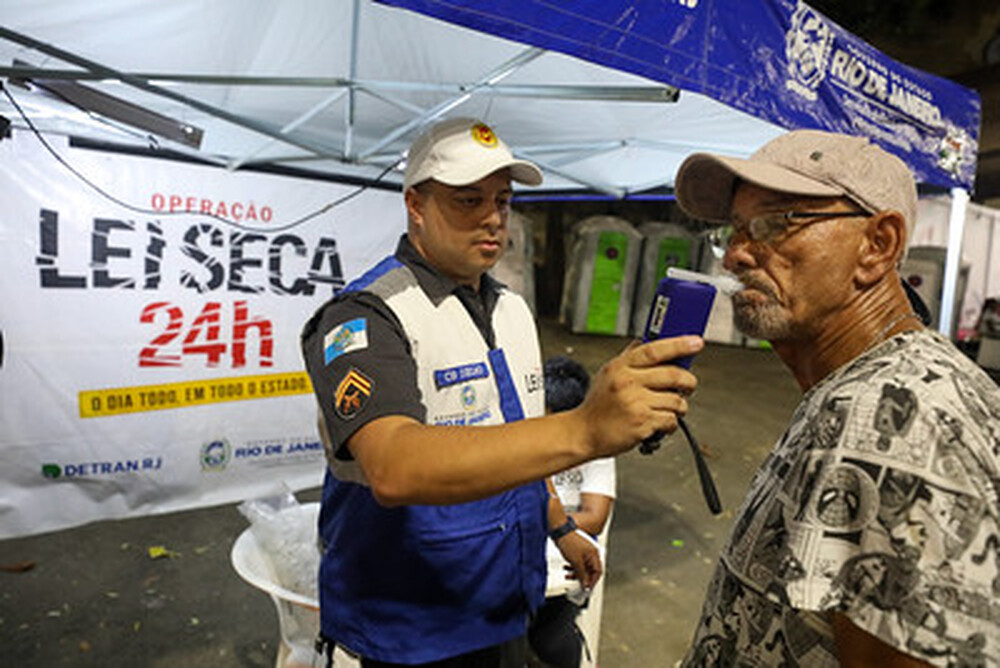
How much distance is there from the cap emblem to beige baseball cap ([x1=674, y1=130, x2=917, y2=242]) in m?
0.59

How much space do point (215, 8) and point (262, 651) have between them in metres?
2.83

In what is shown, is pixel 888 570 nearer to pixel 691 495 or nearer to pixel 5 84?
pixel 5 84

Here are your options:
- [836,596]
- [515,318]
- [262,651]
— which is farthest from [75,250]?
[836,596]

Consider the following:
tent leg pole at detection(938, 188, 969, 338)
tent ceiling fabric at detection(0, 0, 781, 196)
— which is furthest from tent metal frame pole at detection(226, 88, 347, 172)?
tent leg pole at detection(938, 188, 969, 338)

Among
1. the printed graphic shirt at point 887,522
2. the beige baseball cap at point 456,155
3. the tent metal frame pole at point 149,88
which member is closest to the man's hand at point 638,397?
the printed graphic shirt at point 887,522

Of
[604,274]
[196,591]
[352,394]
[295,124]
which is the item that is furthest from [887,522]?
[604,274]

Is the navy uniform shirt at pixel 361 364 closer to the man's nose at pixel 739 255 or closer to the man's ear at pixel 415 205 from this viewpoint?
the man's ear at pixel 415 205

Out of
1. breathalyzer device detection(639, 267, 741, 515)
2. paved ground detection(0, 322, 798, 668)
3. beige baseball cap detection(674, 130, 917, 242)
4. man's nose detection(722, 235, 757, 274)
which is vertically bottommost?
paved ground detection(0, 322, 798, 668)

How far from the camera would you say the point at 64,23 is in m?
2.13

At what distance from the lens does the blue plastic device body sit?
2.82 feet

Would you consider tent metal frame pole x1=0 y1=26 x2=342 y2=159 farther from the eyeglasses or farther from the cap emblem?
the eyeglasses

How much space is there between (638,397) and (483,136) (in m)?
0.98

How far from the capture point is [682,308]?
867mm

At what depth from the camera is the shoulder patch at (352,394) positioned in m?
1.03
